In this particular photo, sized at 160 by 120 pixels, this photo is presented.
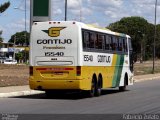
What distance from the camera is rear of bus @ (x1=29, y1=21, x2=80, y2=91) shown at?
72.3 ft

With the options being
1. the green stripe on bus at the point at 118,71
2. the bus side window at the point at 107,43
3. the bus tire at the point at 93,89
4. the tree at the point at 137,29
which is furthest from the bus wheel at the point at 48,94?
the tree at the point at 137,29

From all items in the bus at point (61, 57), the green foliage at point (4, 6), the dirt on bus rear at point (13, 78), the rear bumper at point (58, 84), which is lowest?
the dirt on bus rear at point (13, 78)

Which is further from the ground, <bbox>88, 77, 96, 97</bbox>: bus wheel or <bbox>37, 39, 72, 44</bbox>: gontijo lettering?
<bbox>37, 39, 72, 44</bbox>: gontijo lettering

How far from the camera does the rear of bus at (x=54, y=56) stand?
22.0 metres

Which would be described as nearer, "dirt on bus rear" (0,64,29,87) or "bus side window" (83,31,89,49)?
"bus side window" (83,31,89,49)

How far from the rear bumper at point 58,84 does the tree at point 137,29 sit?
393 feet

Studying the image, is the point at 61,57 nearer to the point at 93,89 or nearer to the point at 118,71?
the point at 93,89

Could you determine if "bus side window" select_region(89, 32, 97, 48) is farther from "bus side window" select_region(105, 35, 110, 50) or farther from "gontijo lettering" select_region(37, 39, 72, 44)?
"bus side window" select_region(105, 35, 110, 50)

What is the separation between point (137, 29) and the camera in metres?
150

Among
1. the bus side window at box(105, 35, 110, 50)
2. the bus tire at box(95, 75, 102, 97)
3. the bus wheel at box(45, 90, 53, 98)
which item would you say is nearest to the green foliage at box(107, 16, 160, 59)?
the bus side window at box(105, 35, 110, 50)

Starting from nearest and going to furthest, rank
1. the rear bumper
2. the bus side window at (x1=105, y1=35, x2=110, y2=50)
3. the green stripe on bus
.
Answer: the rear bumper, the bus side window at (x1=105, y1=35, x2=110, y2=50), the green stripe on bus

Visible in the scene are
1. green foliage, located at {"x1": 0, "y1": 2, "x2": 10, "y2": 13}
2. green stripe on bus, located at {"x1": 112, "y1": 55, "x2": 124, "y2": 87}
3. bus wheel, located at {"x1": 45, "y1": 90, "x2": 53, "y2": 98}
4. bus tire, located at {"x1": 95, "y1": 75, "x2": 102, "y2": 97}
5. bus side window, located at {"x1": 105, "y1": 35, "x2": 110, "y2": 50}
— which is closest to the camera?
bus wheel, located at {"x1": 45, "y1": 90, "x2": 53, "y2": 98}

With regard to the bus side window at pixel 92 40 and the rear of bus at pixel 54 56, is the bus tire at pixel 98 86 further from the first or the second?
the rear of bus at pixel 54 56

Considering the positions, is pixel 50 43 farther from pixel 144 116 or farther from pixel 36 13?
pixel 36 13
